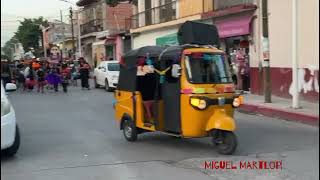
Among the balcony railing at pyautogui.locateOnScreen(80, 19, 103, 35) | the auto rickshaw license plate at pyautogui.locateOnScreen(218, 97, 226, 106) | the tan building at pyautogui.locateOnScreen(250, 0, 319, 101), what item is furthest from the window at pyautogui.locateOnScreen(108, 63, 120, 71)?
the balcony railing at pyautogui.locateOnScreen(80, 19, 103, 35)

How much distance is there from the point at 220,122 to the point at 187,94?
0.74 metres

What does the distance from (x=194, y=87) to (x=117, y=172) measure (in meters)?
2.19

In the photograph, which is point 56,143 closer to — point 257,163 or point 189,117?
point 189,117

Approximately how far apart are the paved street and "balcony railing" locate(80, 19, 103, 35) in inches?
1538

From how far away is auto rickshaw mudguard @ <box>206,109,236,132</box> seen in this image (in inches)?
356

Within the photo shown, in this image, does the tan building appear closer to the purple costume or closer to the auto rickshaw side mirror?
the auto rickshaw side mirror

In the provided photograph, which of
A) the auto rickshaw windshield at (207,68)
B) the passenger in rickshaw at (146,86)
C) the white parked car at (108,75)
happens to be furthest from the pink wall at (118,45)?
the auto rickshaw windshield at (207,68)

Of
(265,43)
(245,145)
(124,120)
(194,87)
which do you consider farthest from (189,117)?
(265,43)

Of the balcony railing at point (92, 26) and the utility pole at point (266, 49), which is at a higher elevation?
the balcony railing at point (92, 26)

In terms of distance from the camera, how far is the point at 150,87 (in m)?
10.6

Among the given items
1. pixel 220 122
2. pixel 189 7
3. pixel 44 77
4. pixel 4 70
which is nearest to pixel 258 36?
pixel 189 7

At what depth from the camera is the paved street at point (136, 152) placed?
772 centimetres

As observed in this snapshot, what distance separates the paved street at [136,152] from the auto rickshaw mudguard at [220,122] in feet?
1.50

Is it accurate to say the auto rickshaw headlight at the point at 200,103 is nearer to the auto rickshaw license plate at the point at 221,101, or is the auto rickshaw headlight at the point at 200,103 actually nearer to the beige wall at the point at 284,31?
the auto rickshaw license plate at the point at 221,101
